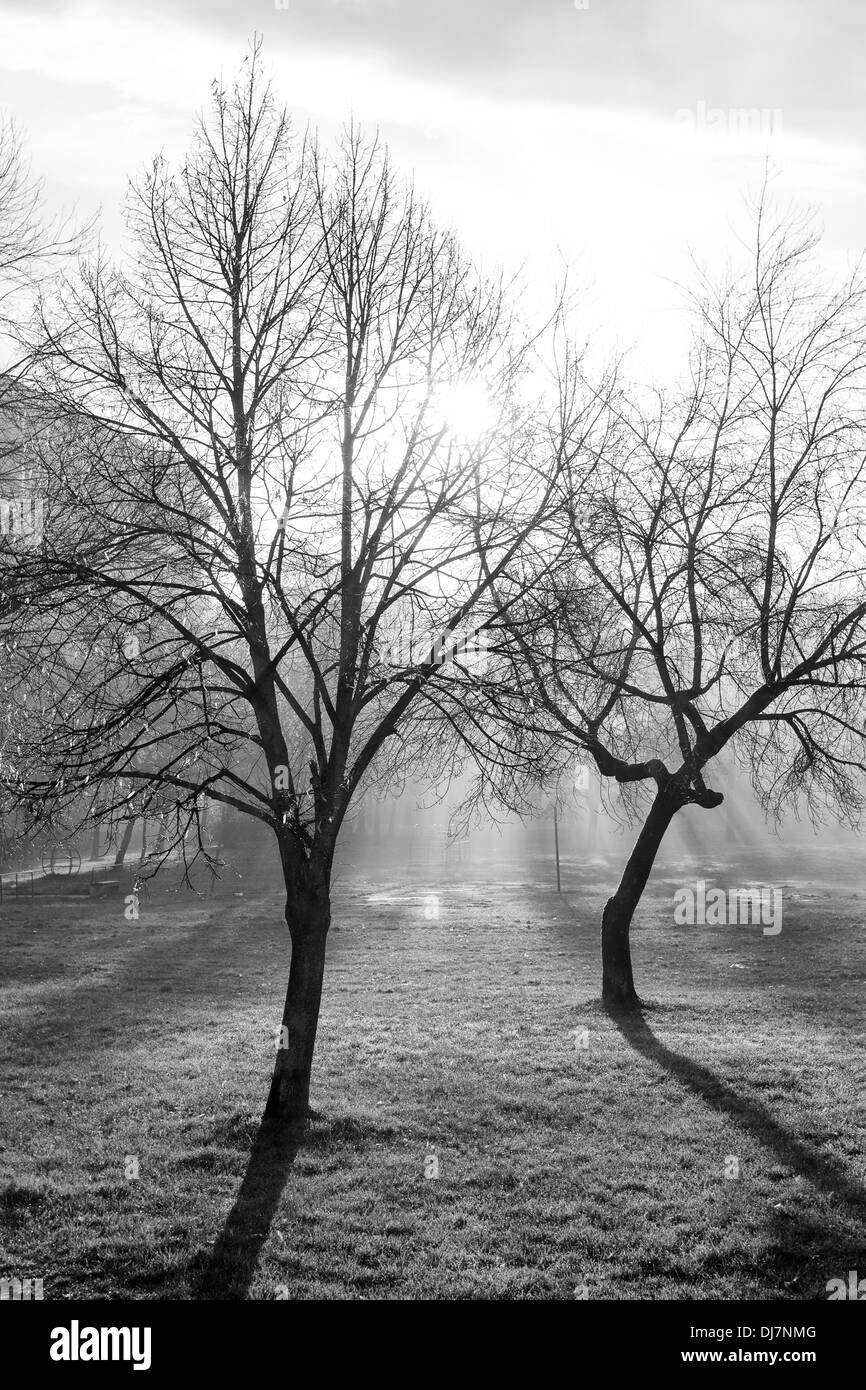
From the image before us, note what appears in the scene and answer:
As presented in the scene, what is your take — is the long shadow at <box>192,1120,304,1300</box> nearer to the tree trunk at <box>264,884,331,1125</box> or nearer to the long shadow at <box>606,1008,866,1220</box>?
the tree trunk at <box>264,884,331,1125</box>

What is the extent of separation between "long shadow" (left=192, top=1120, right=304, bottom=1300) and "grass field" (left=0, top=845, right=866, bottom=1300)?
0.07 ft

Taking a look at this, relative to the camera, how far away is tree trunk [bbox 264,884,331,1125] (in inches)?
357

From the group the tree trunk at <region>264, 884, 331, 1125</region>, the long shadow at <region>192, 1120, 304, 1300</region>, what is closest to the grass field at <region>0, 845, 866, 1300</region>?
the long shadow at <region>192, 1120, 304, 1300</region>

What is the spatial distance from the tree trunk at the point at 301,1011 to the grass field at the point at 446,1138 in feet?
1.17

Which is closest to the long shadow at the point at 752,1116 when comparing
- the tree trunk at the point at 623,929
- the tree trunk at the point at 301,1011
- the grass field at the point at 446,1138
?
the grass field at the point at 446,1138

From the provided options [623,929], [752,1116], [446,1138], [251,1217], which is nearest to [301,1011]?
[446,1138]

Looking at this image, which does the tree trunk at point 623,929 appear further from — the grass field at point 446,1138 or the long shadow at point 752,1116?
the long shadow at point 752,1116

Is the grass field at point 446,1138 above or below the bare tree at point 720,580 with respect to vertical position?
below

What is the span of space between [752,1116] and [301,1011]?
14.6 feet

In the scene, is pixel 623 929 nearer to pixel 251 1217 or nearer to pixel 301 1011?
pixel 301 1011

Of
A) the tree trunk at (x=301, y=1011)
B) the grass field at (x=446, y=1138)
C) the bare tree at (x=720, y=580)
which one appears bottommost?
the grass field at (x=446, y=1138)

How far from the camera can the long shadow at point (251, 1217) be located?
19.2ft

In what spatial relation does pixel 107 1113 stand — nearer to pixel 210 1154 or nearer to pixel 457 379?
pixel 210 1154
